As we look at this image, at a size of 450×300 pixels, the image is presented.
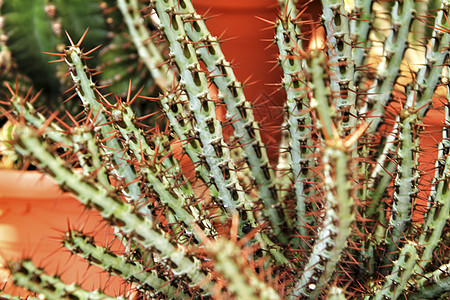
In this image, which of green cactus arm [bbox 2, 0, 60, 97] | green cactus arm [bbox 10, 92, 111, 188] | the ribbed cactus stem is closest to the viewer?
green cactus arm [bbox 10, 92, 111, 188]

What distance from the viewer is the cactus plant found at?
0.52m

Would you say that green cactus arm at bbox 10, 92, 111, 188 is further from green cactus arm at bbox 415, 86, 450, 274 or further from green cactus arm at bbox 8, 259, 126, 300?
green cactus arm at bbox 415, 86, 450, 274

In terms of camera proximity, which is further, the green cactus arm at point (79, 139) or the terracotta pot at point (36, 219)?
the terracotta pot at point (36, 219)

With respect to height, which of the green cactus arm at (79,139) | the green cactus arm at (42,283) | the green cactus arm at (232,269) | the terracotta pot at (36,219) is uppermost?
the green cactus arm at (79,139)

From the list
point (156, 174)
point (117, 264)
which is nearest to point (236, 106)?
point (156, 174)

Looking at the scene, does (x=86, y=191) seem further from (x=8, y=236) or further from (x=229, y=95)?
(x=8, y=236)

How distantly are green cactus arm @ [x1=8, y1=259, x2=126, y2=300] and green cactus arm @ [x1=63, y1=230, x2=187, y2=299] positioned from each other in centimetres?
4

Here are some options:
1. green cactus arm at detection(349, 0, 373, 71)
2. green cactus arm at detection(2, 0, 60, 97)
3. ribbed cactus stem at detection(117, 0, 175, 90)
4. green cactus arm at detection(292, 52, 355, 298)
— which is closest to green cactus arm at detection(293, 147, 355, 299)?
green cactus arm at detection(292, 52, 355, 298)

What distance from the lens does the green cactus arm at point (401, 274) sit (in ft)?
2.06

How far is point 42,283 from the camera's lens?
20.9 inches

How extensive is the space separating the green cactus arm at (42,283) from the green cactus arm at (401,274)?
1.31ft

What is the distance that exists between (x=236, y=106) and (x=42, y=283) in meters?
0.42

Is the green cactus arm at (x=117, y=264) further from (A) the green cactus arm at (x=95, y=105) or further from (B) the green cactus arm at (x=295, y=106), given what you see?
(B) the green cactus arm at (x=295, y=106)

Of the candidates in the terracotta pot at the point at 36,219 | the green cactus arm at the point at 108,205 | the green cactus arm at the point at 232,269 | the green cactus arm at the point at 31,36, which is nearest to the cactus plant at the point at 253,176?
the green cactus arm at the point at 108,205
